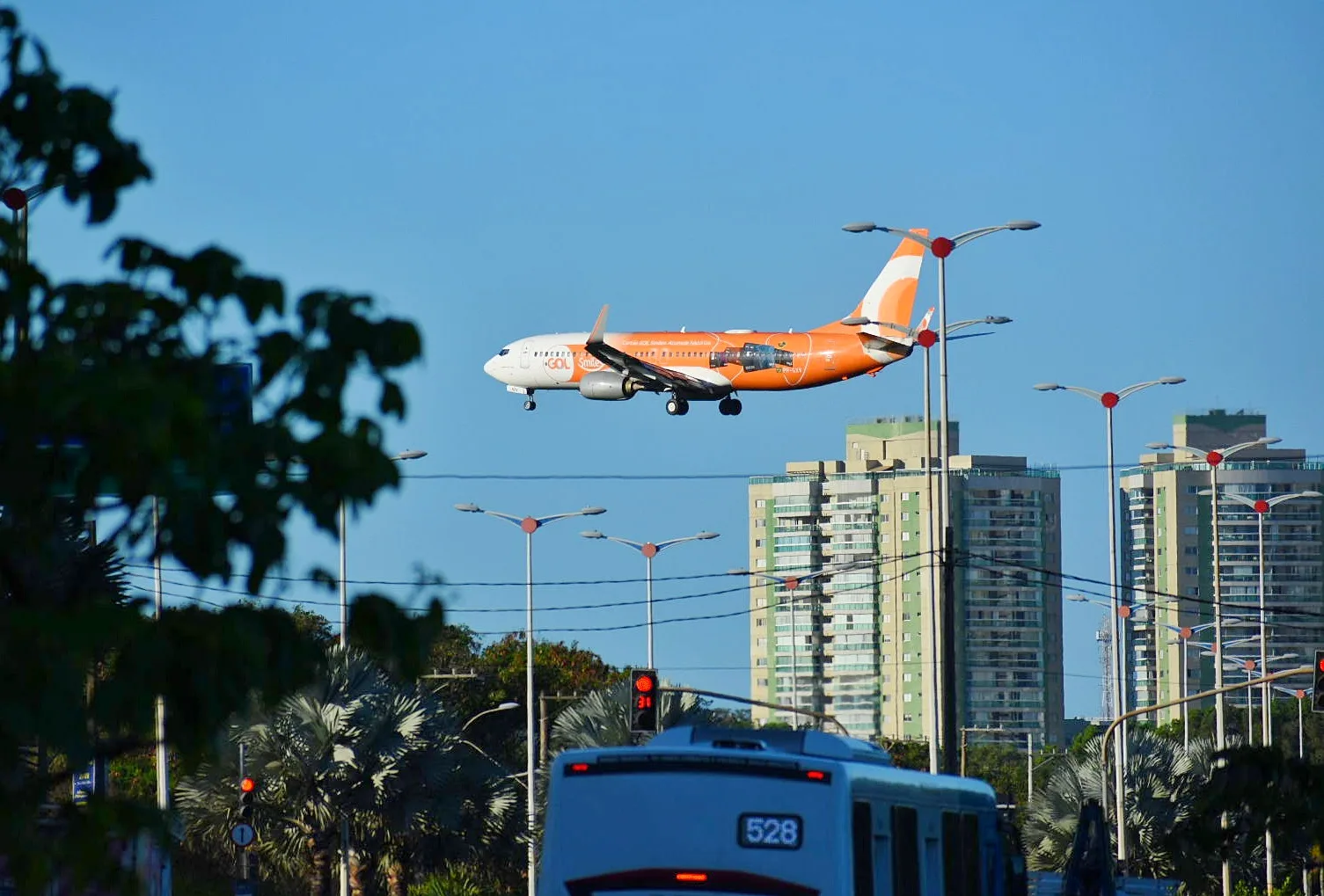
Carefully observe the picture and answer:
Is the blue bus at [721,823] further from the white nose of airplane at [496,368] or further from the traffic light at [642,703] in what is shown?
the white nose of airplane at [496,368]

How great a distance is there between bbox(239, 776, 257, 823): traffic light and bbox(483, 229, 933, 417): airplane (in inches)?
1313

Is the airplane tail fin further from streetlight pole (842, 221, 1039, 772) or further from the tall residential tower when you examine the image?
the tall residential tower

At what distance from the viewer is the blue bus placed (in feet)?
46.1

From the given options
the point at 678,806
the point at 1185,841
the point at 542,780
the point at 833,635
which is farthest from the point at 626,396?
the point at 833,635

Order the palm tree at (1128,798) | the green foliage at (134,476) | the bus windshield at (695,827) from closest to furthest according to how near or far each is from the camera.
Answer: the green foliage at (134,476) → the bus windshield at (695,827) → the palm tree at (1128,798)

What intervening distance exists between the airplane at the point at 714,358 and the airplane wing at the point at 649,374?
0.09 feet

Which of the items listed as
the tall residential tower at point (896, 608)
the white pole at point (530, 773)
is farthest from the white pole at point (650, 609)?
the tall residential tower at point (896, 608)

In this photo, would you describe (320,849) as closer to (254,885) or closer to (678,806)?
(254,885)

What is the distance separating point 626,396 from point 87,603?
65.6 metres

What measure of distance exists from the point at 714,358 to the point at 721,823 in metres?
56.3

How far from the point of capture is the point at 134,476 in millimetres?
5504

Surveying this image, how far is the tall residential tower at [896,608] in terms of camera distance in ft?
615

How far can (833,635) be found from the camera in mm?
191125

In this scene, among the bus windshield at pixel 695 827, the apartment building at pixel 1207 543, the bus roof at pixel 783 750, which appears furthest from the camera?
the apartment building at pixel 1207 543
